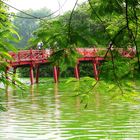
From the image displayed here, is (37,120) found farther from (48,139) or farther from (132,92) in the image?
(132,92)

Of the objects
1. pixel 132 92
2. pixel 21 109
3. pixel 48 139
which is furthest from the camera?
pixel 21 109

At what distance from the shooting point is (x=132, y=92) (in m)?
5.00

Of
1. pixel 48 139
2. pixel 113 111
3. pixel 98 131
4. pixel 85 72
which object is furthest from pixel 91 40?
pixel 85 72

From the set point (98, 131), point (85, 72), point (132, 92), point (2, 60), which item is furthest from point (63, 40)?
point (85, 72)

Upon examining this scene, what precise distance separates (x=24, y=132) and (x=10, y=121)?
2.36 metres

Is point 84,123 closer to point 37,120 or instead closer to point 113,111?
point 37,120

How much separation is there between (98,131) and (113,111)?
4709mm

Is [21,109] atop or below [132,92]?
below

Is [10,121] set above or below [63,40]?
below

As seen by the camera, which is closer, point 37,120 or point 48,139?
point 48,139

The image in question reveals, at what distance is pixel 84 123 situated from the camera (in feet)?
39.9

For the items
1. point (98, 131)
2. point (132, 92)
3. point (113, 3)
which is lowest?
point (98, 131)

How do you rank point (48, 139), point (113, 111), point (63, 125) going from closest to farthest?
1. point (48, 139)
2. point (63, 125)
3. point (113, 111)

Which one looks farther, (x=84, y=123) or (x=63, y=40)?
(x=84, y=123)
